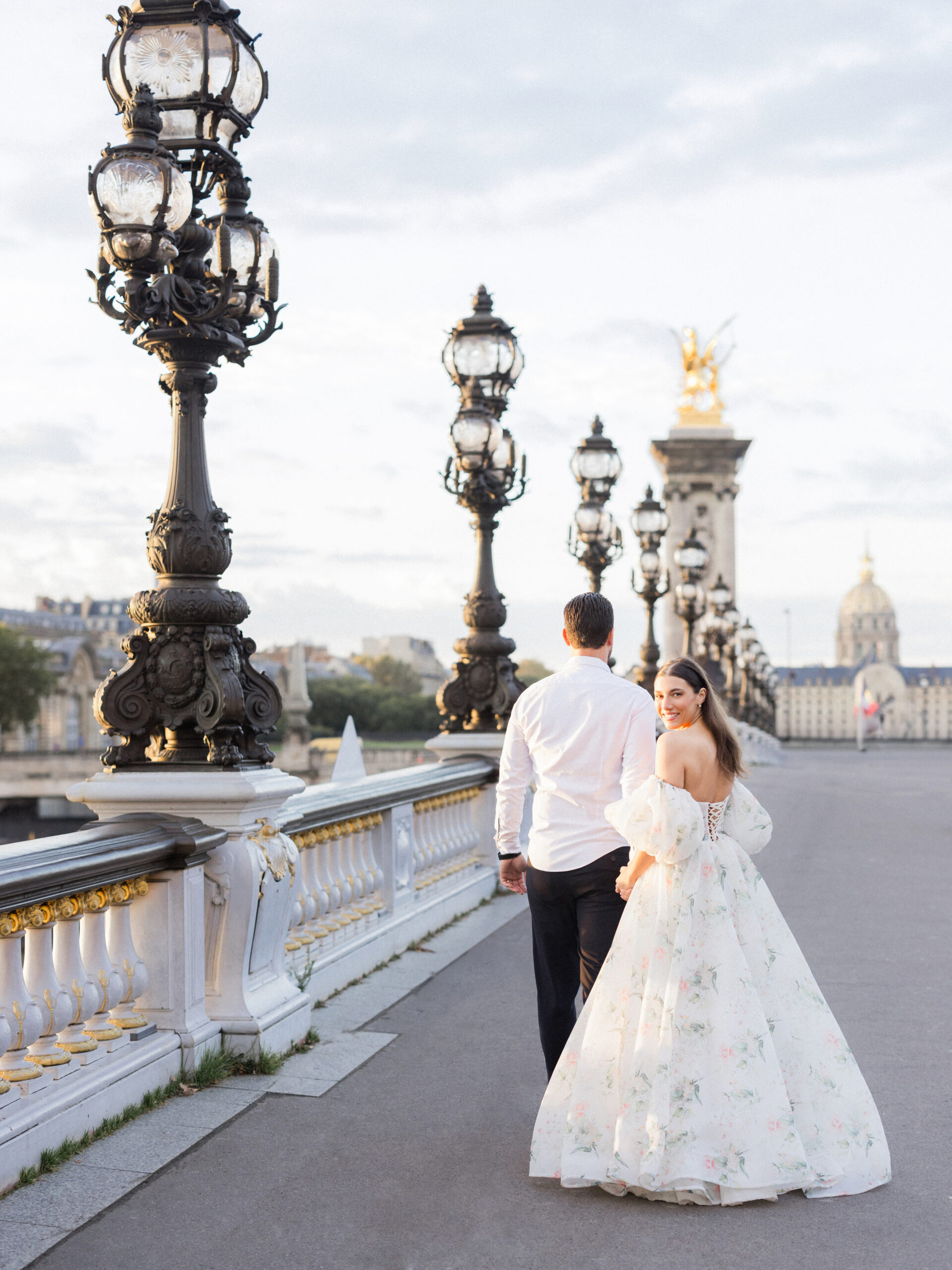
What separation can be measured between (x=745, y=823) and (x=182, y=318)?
11.3 ft

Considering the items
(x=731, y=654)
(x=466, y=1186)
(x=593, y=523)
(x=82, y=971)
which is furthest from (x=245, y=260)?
(x=731, y=654)

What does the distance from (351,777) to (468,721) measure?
4.50m

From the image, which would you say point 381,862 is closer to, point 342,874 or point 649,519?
point 342,874

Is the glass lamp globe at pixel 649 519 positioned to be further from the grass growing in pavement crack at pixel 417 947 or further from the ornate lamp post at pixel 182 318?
the ornate lamp post at pixel 182 318

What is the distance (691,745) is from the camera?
5.44m

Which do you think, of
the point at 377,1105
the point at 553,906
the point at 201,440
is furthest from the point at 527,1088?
the point at 201,440

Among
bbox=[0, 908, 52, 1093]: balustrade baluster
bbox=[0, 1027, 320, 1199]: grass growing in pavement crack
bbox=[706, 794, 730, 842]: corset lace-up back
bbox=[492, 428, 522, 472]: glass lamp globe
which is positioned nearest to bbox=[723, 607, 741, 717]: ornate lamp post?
bbox=[492, 428, 522, 472]: glass lamp globe

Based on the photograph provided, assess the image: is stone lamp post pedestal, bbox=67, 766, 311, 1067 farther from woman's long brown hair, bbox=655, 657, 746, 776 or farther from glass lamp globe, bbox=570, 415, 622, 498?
glass lamp globe, bbox=570, 415, 622, 498

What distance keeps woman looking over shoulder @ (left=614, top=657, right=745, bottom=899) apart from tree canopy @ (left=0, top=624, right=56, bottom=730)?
112520 mm

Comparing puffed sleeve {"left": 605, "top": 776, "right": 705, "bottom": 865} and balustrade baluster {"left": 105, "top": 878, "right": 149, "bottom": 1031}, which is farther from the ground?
puffed sleeve {"left": 605, "top": 776, "right": 705, "bottom": 865}

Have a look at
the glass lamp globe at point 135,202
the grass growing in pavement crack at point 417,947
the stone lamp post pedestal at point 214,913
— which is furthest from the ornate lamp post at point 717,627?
the glass lamp globe at point 135,202

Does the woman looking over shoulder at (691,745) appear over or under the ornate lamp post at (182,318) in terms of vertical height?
under

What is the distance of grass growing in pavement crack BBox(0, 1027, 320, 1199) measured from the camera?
520 cm

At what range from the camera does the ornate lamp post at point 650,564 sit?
2506 centimetres
